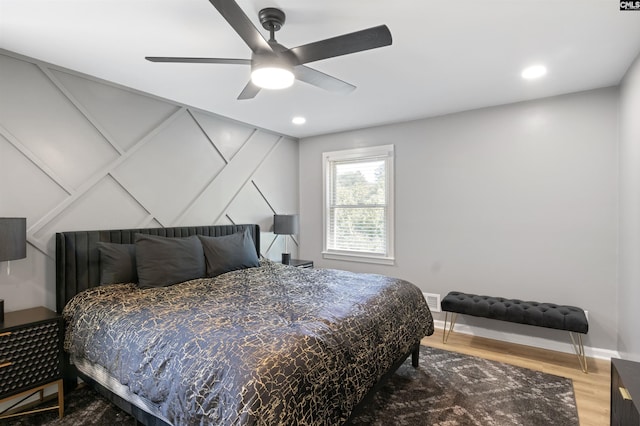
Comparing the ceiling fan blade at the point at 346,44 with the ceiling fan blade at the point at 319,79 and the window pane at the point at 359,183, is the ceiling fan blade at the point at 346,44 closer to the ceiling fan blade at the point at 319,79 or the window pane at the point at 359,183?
the ceiling fan blade at the point at 319,79

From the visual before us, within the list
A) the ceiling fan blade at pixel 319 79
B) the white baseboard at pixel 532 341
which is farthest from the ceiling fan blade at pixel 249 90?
the white baseboard at pixel 532 341

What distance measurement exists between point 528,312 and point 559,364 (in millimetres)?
531

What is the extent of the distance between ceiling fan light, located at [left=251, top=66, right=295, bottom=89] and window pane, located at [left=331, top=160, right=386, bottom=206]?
2.63m

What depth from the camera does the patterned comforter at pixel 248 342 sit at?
1.38 m

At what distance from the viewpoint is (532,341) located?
130 inches

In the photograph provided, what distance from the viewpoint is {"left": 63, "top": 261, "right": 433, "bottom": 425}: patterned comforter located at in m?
1.38

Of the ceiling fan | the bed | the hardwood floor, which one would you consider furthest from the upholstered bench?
the ceiling fan

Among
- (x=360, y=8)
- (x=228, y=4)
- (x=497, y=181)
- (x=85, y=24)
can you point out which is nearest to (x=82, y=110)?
(x=85, y=24)

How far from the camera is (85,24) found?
2010 mm

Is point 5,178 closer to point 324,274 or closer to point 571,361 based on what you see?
point 324,274

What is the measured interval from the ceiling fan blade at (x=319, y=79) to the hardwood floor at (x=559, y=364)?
2763mm

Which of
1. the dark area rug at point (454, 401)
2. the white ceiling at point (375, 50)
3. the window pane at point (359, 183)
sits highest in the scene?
the white ceiling at point (375, 50)

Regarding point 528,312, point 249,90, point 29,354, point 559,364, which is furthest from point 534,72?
point 29,354

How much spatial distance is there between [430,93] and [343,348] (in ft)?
8.48
